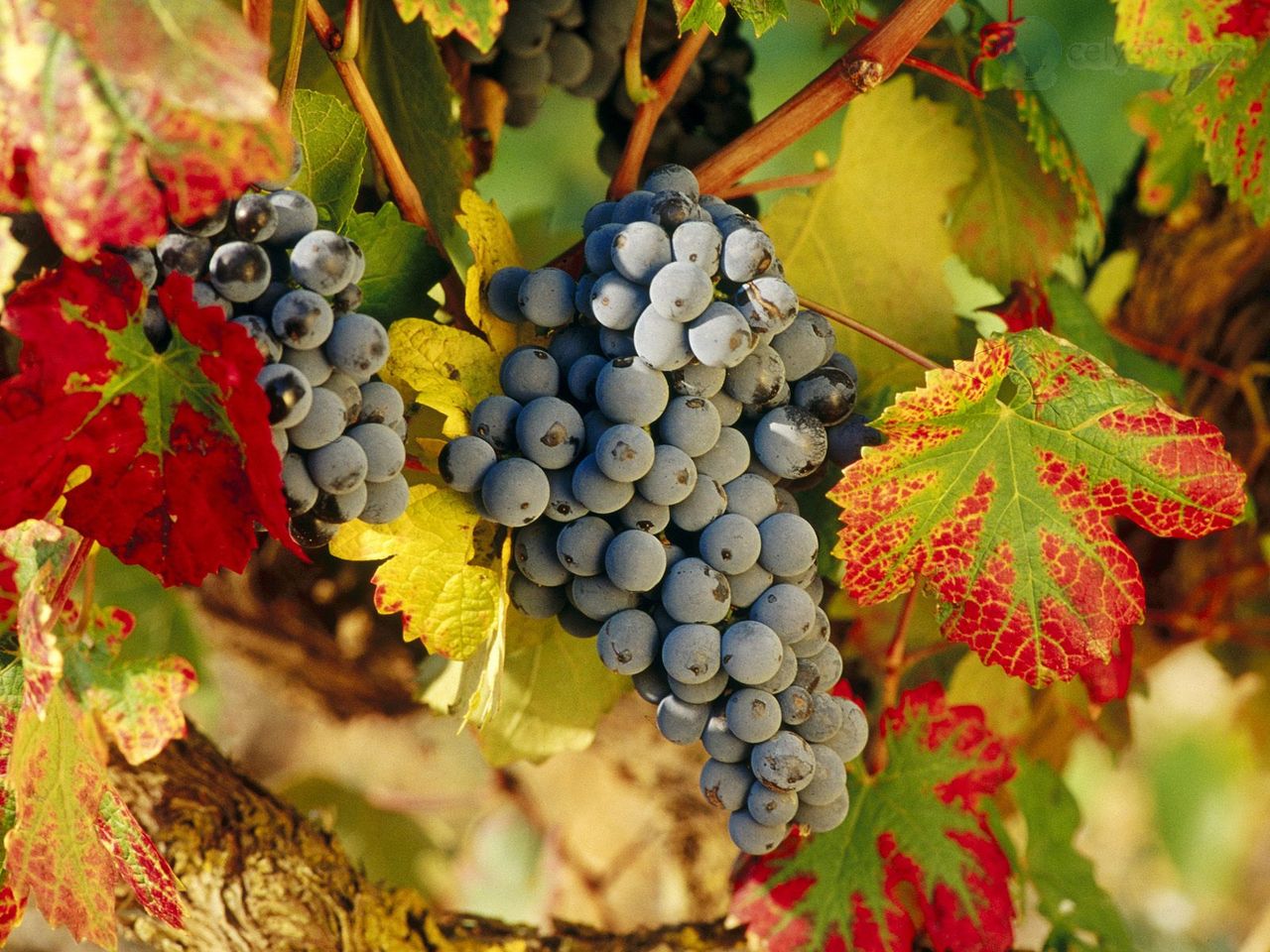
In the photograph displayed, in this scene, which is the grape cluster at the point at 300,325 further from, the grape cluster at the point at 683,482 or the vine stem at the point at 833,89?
the vine stem at the point at 833,89

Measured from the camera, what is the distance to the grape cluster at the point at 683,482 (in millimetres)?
557

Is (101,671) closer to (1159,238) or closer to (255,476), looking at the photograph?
(255,476)

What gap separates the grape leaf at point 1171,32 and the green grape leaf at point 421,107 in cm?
42

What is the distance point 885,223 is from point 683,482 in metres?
0.38

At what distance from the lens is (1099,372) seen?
2.12 ft

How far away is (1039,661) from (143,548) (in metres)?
0.46

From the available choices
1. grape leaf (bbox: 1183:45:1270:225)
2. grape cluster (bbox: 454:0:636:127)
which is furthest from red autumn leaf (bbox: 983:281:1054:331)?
grape cluster (bbox: 454:0:636:127)

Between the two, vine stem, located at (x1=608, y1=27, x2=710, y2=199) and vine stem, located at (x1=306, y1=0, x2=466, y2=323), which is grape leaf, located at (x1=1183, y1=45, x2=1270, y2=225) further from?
vine stem, located at (x1=306, y1=0, x2=466, y2=323)

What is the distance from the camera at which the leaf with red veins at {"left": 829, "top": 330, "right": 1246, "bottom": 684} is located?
2.03 feet

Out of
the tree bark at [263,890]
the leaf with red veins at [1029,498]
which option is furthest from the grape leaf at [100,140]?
the tree bark at [263,890]

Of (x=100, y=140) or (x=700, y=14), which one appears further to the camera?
(x=700, y=14)

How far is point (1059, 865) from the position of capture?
1.00 meters

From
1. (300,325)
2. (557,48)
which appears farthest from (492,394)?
(557,48)

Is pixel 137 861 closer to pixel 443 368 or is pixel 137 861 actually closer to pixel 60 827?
pixel 60 827
